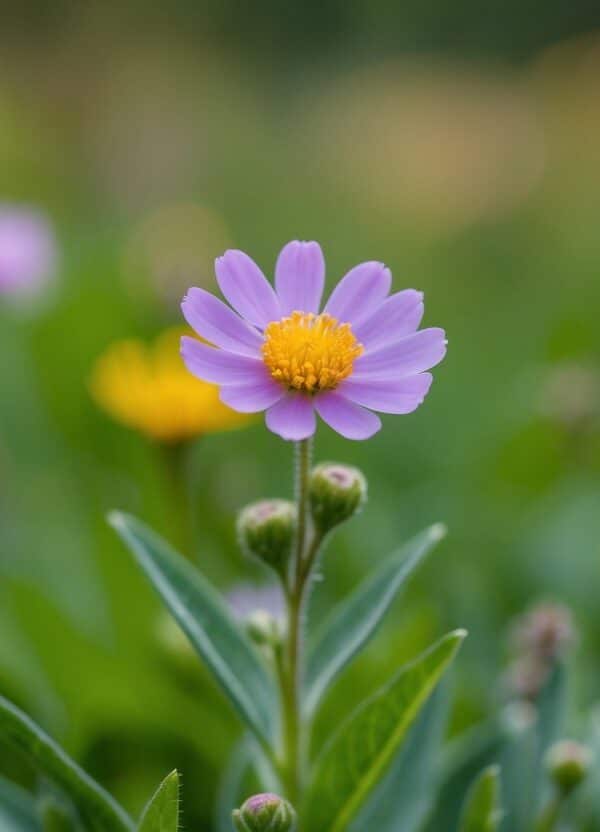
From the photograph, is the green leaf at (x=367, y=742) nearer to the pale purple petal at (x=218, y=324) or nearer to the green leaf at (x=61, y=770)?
the green leaf at (x=61, y=770)

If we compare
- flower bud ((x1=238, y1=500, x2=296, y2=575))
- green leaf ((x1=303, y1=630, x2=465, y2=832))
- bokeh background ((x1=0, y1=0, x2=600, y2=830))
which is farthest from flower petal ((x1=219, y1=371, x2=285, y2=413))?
bokeh background ((x1=0, y1=0, x2=600, y2=830))

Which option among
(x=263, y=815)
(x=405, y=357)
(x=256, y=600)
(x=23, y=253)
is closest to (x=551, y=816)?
(x=263, y=815)

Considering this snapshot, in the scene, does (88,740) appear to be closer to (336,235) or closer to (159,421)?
(159,421)

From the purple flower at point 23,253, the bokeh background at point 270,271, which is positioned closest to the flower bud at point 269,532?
the bokeh background at point 270,271

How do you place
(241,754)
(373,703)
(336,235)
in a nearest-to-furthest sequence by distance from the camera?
(373,703), (241,754), (336,235)

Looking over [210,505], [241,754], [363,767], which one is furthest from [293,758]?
[210,505]

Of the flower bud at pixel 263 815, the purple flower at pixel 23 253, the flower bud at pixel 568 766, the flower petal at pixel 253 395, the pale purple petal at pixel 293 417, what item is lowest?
the flower bud at pixel 568 766

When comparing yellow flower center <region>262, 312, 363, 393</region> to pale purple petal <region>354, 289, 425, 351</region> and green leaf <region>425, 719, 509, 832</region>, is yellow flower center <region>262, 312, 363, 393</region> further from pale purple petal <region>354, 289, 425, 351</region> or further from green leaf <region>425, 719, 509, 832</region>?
green leaf <region>425, 719, 509, 832</region>

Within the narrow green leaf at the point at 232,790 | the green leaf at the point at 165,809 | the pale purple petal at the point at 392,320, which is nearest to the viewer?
the green leaf at the point at 165,809
